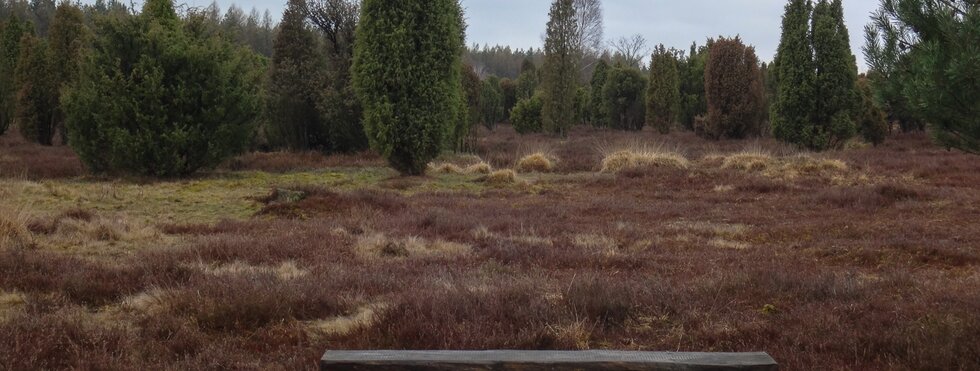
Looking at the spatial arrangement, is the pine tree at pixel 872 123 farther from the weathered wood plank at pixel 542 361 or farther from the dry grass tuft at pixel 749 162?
the weathered wood plank at pixel 542 361

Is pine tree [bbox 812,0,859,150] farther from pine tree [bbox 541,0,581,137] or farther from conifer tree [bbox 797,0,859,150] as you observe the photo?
pine tree [bbox 541,0,581,137]

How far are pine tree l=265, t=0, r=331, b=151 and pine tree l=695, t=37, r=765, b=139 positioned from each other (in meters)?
18.9

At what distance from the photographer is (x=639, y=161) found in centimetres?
2148

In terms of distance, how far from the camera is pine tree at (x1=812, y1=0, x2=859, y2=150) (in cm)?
2556

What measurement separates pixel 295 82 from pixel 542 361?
70.2 feet

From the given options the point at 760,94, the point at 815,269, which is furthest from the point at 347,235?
the point at 760,94

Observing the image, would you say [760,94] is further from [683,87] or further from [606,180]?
[606,180]

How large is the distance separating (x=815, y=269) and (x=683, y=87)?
4221 cm

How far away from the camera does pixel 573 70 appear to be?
1674 inches

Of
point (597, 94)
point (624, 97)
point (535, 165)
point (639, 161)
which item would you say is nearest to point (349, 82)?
point (535, 165)

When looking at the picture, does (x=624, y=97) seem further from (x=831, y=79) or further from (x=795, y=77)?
(x=831, y=79)

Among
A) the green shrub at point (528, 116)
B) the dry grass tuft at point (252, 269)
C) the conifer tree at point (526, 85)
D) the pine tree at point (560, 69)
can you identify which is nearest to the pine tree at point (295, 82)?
the dry grass tuft at point (252, 269)

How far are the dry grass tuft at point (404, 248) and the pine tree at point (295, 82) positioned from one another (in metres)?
15.4

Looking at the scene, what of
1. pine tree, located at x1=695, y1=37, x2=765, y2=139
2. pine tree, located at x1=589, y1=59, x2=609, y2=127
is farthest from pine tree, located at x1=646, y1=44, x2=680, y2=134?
pine tree, located at x1=589, y1=59, x2=609, y2=127
